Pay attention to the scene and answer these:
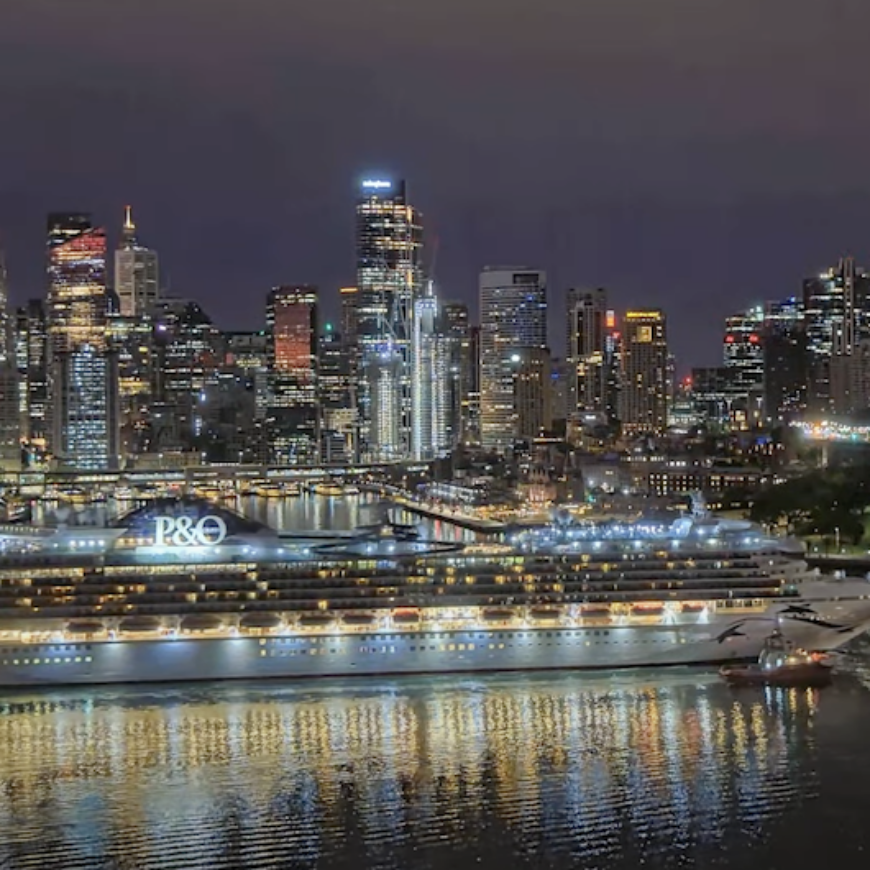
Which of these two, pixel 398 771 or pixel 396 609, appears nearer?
pixel 398 771

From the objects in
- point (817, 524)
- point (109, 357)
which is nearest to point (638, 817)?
point (817, 524)

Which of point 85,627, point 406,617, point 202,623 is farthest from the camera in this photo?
point 406,617

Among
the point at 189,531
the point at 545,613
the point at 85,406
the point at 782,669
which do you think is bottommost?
the point at 782,669

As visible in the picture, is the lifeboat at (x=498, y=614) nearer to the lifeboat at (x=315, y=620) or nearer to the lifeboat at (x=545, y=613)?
the lifeboat at (x=545, y=613)

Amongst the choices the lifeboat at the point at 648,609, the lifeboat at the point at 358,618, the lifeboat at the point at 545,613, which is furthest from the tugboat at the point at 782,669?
the lifeboat at the point at 358,618

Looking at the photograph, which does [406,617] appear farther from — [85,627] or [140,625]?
[85,627]

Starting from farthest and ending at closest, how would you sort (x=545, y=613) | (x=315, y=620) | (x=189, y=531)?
(x=189, y=531) < (x=545, y=613) < (x=315, y=620)

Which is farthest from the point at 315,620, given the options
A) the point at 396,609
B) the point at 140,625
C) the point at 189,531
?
the point at 189,531
